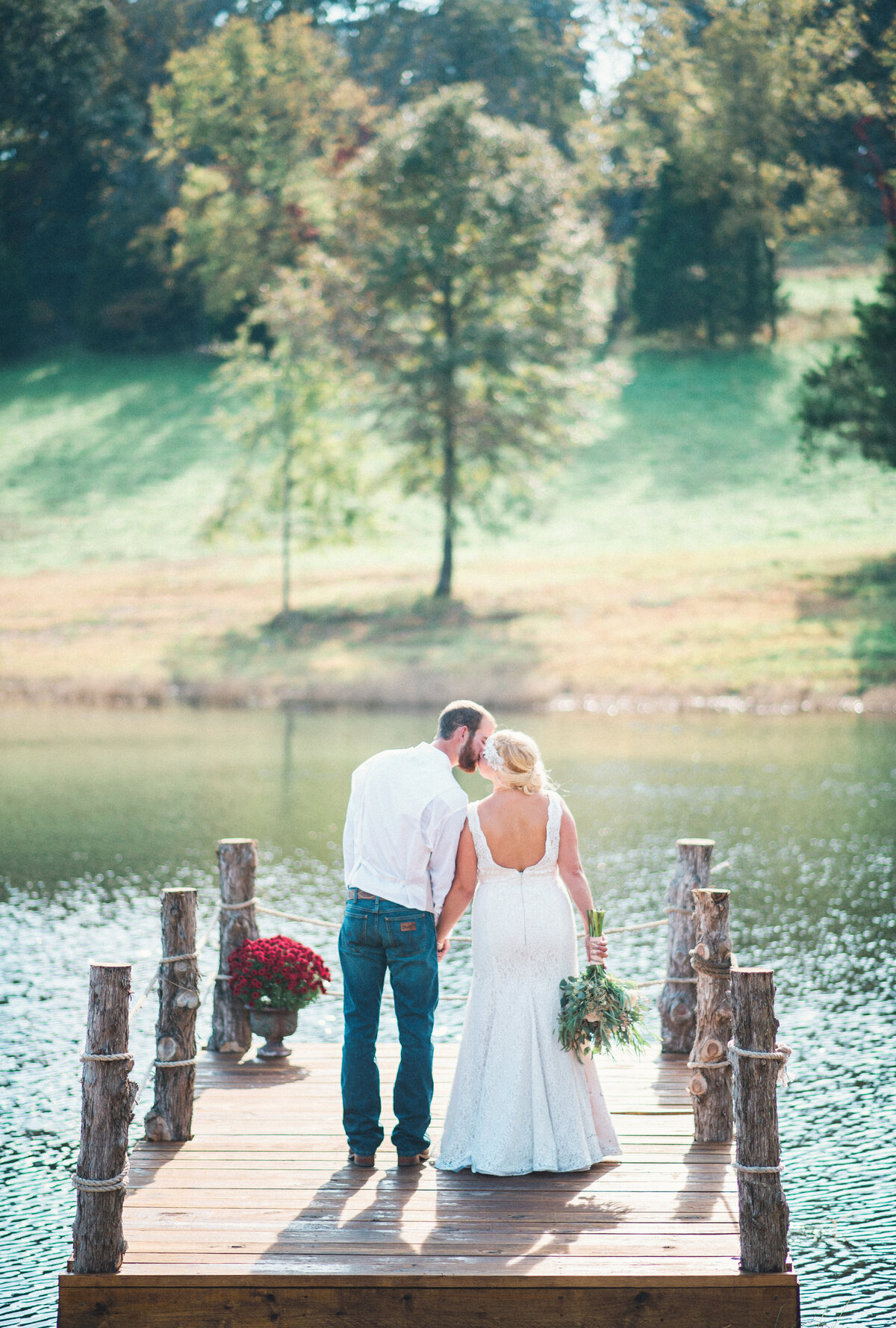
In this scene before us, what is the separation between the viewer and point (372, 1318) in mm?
5684

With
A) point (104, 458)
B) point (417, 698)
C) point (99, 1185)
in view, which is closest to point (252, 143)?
point (104, 458)

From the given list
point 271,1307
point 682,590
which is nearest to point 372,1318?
point 271,1307

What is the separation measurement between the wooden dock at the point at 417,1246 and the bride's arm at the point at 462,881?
129cm

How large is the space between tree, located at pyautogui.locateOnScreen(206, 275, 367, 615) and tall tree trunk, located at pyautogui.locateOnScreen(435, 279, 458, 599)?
7.83 ft

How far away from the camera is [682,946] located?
898cm

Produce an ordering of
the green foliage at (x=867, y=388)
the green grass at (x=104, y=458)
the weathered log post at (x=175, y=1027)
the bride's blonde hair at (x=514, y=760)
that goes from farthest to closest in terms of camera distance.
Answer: the green grass at (x=104, y=458)
the green foliage at (x=867, y=388)
the weathered log post at (x=175, y=1027)
the bride's blonde hair at (x=514, y=760)

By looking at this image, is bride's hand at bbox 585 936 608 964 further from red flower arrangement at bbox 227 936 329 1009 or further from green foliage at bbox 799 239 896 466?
green foliage at bbox 799 239 896 466

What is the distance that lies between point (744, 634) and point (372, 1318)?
3250 centimetres

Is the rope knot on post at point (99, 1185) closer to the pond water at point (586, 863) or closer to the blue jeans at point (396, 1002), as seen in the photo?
the blue jeans at point (396, 1002)

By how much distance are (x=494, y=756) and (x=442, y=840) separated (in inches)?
19.5

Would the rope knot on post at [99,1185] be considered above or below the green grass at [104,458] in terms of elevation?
below

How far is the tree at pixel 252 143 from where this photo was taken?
57531 millimetres

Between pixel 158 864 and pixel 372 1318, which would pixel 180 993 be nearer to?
pixel 372 1318

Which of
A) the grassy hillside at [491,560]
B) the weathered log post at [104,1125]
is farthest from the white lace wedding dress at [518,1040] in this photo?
the grassy hillside at [491,560]
